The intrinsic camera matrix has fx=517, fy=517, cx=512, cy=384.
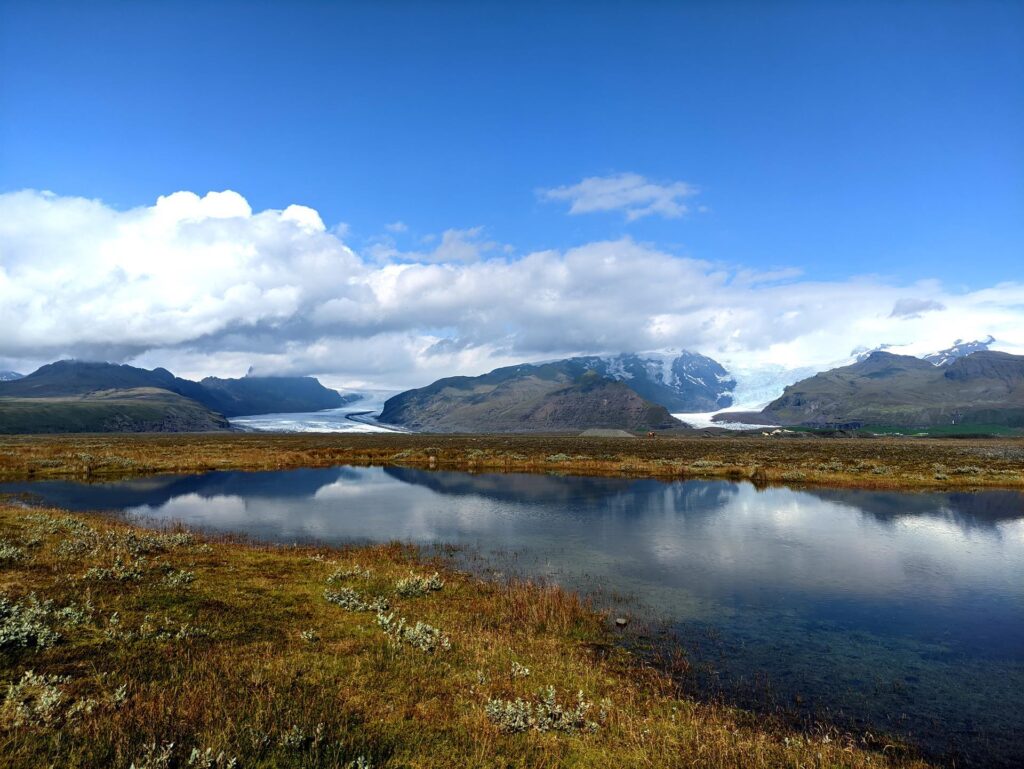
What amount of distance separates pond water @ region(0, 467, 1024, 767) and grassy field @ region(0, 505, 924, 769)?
10.5 ft

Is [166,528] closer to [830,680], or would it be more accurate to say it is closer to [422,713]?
[422,713]

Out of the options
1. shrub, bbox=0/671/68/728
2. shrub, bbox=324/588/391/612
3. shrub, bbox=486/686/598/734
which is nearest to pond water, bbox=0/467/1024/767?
shrub, bbox=486/686/598/734

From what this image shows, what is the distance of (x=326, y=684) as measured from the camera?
1180 centimetres

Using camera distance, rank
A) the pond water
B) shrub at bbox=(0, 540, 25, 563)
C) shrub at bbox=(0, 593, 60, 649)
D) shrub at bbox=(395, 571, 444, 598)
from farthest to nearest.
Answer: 1. shrub at bbox=(395, 571, 444, 598)
2. shrub at bbox=(0, 540, 25, 563)
3. the pond water
4. shrub at bbox=(0, 593, 60, 649)

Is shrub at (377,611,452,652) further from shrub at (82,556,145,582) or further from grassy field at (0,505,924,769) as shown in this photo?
shrub at (82,556,145,582)

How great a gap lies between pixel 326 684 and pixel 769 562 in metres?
26.2

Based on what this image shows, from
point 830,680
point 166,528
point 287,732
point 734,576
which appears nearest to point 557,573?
point 734,576

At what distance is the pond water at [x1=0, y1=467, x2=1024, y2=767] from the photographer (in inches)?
600

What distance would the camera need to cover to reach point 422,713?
35.6ft

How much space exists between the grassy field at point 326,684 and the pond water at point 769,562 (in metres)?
3.21

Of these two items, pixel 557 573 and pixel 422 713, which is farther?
pixel 557 573

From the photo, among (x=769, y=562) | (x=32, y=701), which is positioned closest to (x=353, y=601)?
(x=32, y=701)

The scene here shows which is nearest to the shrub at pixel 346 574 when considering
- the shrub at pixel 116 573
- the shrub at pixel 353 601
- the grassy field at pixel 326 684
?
the grassy field at pixel 326 684

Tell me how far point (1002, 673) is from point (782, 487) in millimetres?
47451
